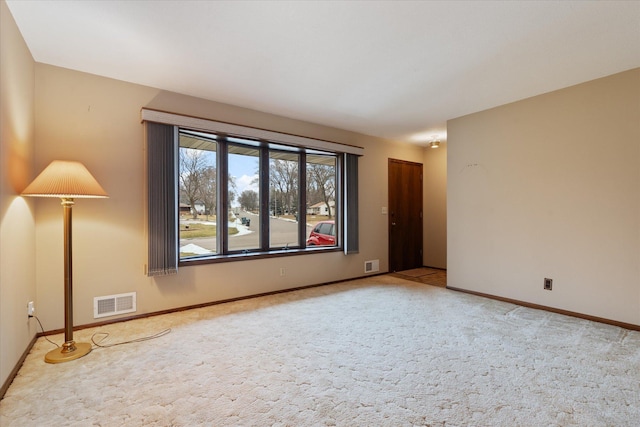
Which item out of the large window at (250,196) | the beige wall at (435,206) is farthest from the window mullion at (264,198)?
the beige wall at (435,206)

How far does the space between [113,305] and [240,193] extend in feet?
6.13

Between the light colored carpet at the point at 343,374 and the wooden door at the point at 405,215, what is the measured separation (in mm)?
2434

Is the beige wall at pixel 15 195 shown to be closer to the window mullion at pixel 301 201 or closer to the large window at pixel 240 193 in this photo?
the large window at pixel 240 193

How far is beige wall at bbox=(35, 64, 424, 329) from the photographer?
276cm

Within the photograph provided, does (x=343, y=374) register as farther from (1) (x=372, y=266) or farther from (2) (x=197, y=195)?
(1) (x=372, y=266)

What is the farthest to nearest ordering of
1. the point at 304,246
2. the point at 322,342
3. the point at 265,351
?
the point at 304,246 → the point at 322,342 → the point at 265,351

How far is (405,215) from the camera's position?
581 cm

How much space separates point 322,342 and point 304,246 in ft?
6.88

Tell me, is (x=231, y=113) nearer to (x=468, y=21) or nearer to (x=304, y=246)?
(x=304, y=246)

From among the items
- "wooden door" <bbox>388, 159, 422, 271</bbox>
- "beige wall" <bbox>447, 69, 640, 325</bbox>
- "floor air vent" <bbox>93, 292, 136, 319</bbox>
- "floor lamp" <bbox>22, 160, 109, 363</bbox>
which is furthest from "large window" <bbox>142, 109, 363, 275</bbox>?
"beige wall" <bbox>447, 69, 640, 325</bbox>

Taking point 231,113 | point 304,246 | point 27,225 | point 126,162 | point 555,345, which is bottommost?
point 555,345

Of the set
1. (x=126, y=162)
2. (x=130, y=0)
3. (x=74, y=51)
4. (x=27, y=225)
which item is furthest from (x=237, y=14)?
(x=27, y=225)

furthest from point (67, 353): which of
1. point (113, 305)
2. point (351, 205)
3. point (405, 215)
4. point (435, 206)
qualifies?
point (435, 206)

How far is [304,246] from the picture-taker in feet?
15.1
